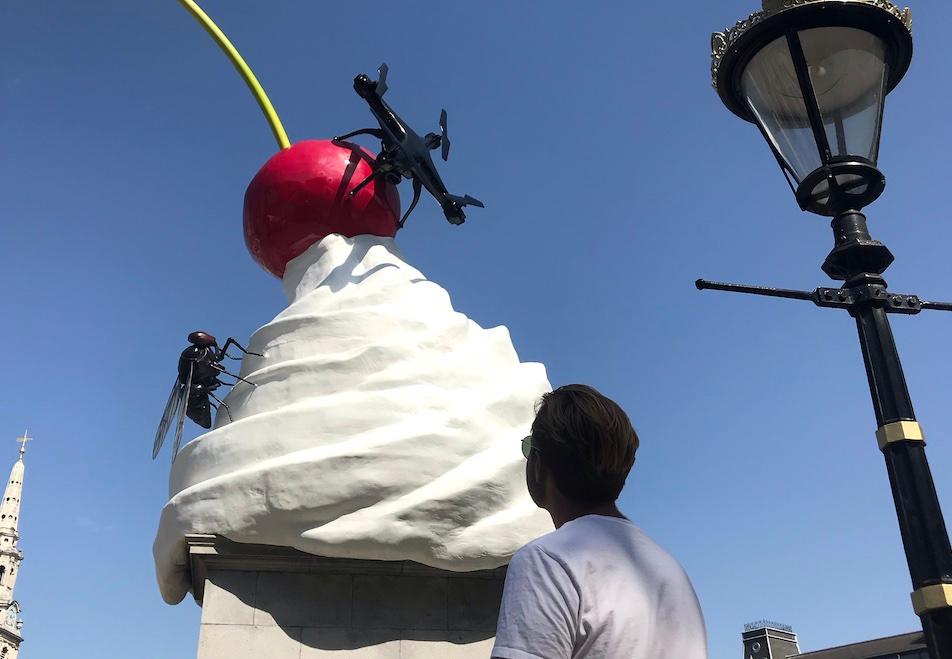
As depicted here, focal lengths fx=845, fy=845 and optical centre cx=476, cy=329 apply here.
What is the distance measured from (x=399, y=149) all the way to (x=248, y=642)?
518 cm

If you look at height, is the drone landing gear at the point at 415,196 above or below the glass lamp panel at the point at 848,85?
above

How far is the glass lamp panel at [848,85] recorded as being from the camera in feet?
11.8

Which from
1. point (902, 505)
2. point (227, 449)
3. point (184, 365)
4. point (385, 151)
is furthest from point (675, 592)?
point (385, 151)

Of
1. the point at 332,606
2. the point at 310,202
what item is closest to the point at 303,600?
the point at 332,606

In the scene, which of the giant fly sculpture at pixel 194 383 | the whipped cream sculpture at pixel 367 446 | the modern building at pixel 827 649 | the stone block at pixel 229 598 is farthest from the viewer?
the modern building at pixel 827 649

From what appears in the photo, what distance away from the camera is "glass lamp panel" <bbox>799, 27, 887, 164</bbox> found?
359cm

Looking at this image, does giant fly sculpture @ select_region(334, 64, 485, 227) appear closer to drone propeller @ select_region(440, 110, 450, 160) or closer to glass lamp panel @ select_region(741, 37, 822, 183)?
drone propeller @ select_region(440, 110, 450, 160)

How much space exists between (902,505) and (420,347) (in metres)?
5.11

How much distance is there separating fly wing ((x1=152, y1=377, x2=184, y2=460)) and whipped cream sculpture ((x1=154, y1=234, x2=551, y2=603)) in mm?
414

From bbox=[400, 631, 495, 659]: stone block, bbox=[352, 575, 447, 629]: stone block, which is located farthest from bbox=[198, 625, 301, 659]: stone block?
bbox=[400, 631, 495, 659]: stone block

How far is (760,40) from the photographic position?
3.66 meters

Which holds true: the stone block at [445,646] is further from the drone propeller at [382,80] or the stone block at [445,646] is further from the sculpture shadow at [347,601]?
the drone propeller at [382,80]

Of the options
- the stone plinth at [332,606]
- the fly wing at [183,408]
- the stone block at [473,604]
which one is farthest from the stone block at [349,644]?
the fly wing at [183,408]

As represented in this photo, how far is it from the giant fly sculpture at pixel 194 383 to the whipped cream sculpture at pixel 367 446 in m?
0.24
